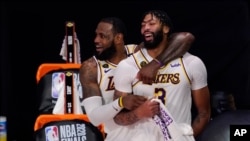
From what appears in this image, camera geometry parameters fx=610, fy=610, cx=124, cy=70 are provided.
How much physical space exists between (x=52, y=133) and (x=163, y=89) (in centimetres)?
68

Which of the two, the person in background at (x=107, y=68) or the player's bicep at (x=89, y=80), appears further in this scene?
the player's bicep at (x=89, y=80)

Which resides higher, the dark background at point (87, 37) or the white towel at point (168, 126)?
the dark background at point (87, 37)

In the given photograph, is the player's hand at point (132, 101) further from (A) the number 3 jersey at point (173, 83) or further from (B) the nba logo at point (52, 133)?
(B) the nba logo at point (52, 133)

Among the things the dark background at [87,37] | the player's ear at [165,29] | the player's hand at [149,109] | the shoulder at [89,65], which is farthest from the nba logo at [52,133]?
the dark background at [87,37]

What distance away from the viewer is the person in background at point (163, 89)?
8.80 ft

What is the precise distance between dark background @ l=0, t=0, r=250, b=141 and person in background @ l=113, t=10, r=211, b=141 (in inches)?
36.4

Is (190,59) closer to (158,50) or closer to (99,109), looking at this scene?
(158,50)

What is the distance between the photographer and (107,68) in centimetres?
319

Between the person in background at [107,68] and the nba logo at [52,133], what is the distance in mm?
191

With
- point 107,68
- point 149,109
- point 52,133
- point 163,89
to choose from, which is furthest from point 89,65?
point 149,109

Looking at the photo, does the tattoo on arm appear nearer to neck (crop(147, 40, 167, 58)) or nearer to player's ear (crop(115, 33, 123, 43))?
neck (crop(147, 40, 167, 58))

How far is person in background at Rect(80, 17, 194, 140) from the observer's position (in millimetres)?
2747

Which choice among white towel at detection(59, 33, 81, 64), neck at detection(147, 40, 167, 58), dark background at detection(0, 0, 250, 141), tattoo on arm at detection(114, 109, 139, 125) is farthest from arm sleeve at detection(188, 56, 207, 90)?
white towel at detection(59, 33, 81, 64)

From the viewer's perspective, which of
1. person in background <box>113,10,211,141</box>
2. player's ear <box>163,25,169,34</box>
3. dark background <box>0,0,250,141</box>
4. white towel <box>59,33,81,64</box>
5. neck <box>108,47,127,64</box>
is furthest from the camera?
white towel <box>59,33,81,64</box>
